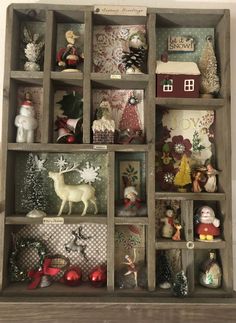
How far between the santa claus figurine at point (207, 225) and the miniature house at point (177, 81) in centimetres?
45

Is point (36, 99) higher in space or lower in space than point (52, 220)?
higher

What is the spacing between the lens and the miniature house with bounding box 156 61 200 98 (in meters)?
1.23

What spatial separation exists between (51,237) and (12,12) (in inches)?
35.9

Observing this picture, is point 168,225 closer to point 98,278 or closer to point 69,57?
point 98,278

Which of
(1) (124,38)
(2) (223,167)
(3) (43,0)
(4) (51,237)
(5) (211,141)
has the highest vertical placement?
(3) (43,0)

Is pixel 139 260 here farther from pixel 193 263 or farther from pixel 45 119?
pixel 45 119

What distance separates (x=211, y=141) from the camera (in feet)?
4.37

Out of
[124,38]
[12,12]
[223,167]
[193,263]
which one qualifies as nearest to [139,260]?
[193,263]

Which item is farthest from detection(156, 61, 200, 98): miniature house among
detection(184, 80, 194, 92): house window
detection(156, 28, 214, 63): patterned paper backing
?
detection(156, 28, 214, 63): patterned paper backing

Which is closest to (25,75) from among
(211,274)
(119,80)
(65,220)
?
(119,80)

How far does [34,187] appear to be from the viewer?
4.11 feet

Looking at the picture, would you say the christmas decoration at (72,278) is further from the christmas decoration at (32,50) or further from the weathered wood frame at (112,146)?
the christmas decoration at (32,50)

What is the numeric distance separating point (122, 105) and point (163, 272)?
2.28 ft

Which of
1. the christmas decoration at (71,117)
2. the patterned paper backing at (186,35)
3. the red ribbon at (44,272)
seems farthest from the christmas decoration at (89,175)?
the patterned paper backing at (186,35)
